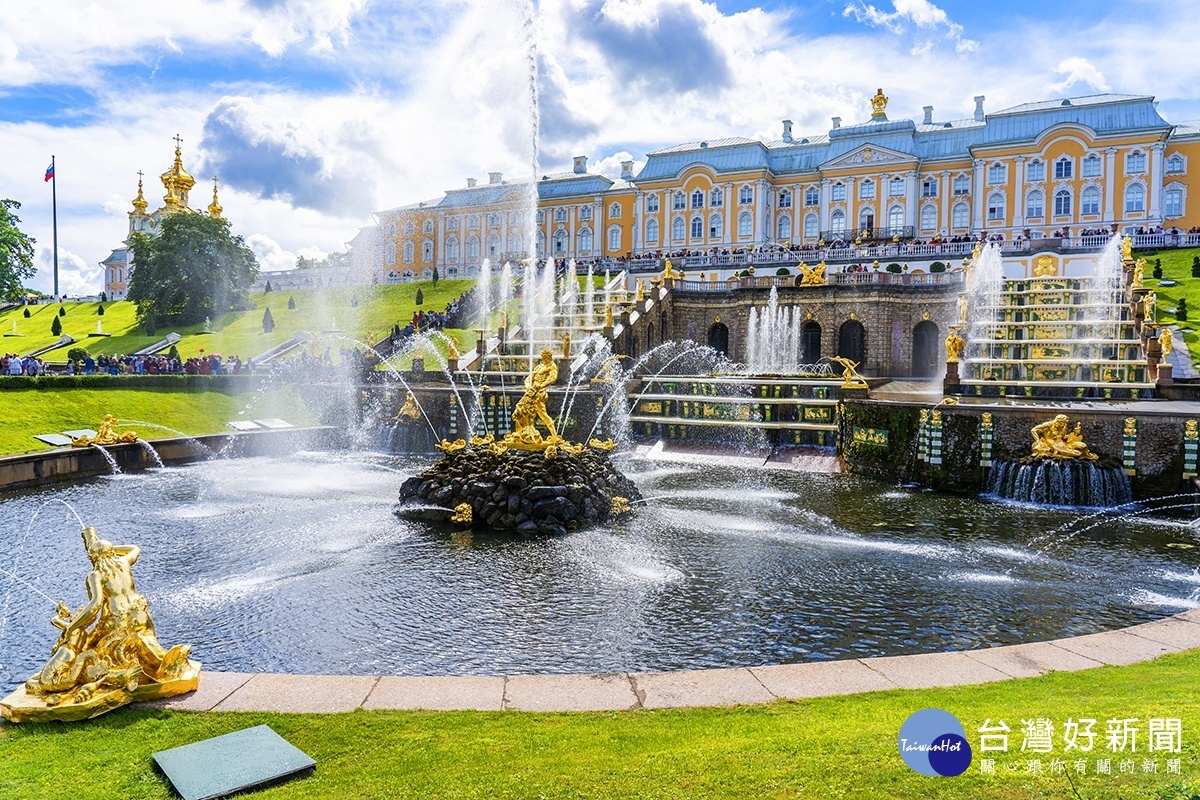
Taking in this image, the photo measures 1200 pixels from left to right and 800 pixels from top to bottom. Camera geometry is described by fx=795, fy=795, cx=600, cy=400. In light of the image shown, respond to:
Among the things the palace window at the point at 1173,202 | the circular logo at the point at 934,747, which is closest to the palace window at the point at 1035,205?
the palace window at the point at 1173,202

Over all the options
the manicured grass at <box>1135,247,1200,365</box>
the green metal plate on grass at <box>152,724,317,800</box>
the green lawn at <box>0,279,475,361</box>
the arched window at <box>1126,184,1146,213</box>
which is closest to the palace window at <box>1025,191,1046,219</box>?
the arched window at <box>1126,184,1146,213</box>

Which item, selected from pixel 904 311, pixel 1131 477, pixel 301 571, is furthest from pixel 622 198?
pixel 301 571

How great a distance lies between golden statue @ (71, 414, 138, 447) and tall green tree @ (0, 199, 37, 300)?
43.3 metres

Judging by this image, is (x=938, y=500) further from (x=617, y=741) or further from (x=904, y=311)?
(x=904, y=311)

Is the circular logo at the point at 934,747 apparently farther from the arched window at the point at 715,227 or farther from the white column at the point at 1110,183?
the arched window at the point at 715,227

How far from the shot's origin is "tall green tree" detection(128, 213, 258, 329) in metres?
59.4

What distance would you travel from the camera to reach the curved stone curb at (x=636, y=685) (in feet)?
23.2

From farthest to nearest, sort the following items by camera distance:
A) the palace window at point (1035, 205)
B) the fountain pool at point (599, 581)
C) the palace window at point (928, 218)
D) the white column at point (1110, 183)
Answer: the palace window at point (928, 218) < the palace window at point (1035, 205) < the white column at point (1110, 183) < the fountain pool at point (599, 581)

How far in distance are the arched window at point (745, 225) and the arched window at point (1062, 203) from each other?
22324mm

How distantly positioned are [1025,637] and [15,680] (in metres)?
11.5

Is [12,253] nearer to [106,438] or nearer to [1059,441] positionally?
[106,438]

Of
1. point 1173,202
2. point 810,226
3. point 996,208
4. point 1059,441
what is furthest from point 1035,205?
point 1059,441

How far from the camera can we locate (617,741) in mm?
6117

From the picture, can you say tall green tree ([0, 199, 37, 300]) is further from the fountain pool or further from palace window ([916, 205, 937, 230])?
palace window ([916, 205, 937, 230])
